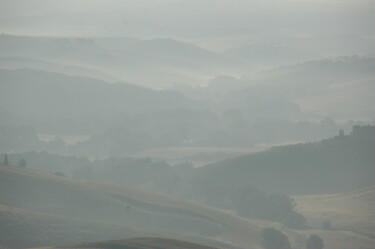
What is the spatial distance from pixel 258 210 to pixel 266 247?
4036cm

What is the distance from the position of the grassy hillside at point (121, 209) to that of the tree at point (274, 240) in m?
1.93

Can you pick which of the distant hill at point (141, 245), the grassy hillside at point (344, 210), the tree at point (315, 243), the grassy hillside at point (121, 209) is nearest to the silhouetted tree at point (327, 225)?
the grassy hillside at point (344, 210)

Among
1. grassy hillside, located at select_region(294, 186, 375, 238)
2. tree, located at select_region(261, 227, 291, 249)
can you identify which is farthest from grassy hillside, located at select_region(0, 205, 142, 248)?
grassy hillside, located at select_region(294, 186, 375, 238)

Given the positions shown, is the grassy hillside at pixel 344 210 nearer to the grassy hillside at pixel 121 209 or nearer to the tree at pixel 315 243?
the tree at pixel 315 243

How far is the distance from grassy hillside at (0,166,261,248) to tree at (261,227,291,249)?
1927 millimetres

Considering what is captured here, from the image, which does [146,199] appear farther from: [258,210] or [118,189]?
[258,210]

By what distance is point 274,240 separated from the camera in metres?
135

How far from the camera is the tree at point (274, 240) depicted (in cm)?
13400

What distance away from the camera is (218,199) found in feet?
621

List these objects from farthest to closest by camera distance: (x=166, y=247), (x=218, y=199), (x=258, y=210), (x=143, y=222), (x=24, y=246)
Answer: (x=218, y=199) → (x=258, y=210) → (x=143, y=222) → (x=24, y=246) → (x=166, y=247)

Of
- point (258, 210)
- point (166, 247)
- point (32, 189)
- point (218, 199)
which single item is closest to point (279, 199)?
point (258, 210)

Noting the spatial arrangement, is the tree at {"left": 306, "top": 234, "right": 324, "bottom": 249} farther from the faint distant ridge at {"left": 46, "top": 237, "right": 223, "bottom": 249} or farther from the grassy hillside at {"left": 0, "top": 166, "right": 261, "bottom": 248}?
the faint distant ridge at {"left": 46, "top": 237, "right": 223, "bottom": 249}

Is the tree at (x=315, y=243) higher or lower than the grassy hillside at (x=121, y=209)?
lower

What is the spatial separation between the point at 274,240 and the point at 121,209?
109ft
